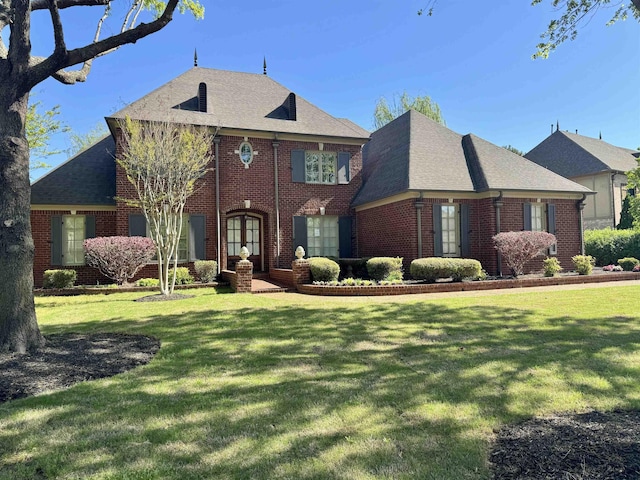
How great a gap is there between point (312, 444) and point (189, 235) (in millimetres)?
12956

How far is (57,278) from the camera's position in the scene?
42.8ft

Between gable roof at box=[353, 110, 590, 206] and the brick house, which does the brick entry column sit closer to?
the brick house

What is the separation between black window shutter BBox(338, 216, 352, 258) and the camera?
16672 millimetres

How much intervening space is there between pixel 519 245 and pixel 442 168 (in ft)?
13.4

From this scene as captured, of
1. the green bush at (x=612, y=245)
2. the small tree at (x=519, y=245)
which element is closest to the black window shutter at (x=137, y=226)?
the small tree at (x=519, y=245)

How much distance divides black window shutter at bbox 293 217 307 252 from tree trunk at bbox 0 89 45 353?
10804 mm

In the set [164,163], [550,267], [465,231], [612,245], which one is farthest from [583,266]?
[164,163]

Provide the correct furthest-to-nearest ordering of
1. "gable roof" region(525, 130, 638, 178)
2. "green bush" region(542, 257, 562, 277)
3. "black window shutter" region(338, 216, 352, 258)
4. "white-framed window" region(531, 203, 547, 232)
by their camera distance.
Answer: "gable roof" region(525, 130, 638, 178) < "black window shutter" region(338, 216, 352, 258) < "white-framed window" region(531, 203, 547, 232) < "green bush" region(542, 257, 562, 277)

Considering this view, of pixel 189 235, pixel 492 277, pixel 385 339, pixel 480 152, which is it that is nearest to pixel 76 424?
pixel 385 339

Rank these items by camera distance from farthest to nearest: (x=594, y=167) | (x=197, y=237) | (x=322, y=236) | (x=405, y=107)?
(x=405, y=107) < (x=594, y=167) < (x=322, y=236) < (x=197, y=237)

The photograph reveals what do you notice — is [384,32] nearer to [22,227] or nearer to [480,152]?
[480,152]

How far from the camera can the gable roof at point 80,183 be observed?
14.1m

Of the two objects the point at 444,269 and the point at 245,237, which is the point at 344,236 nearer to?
the point at 245,237

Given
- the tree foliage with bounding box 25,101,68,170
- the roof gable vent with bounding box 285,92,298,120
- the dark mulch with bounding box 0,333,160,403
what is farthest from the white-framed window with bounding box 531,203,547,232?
the tree foliage with bounding box 25,101,68,170
